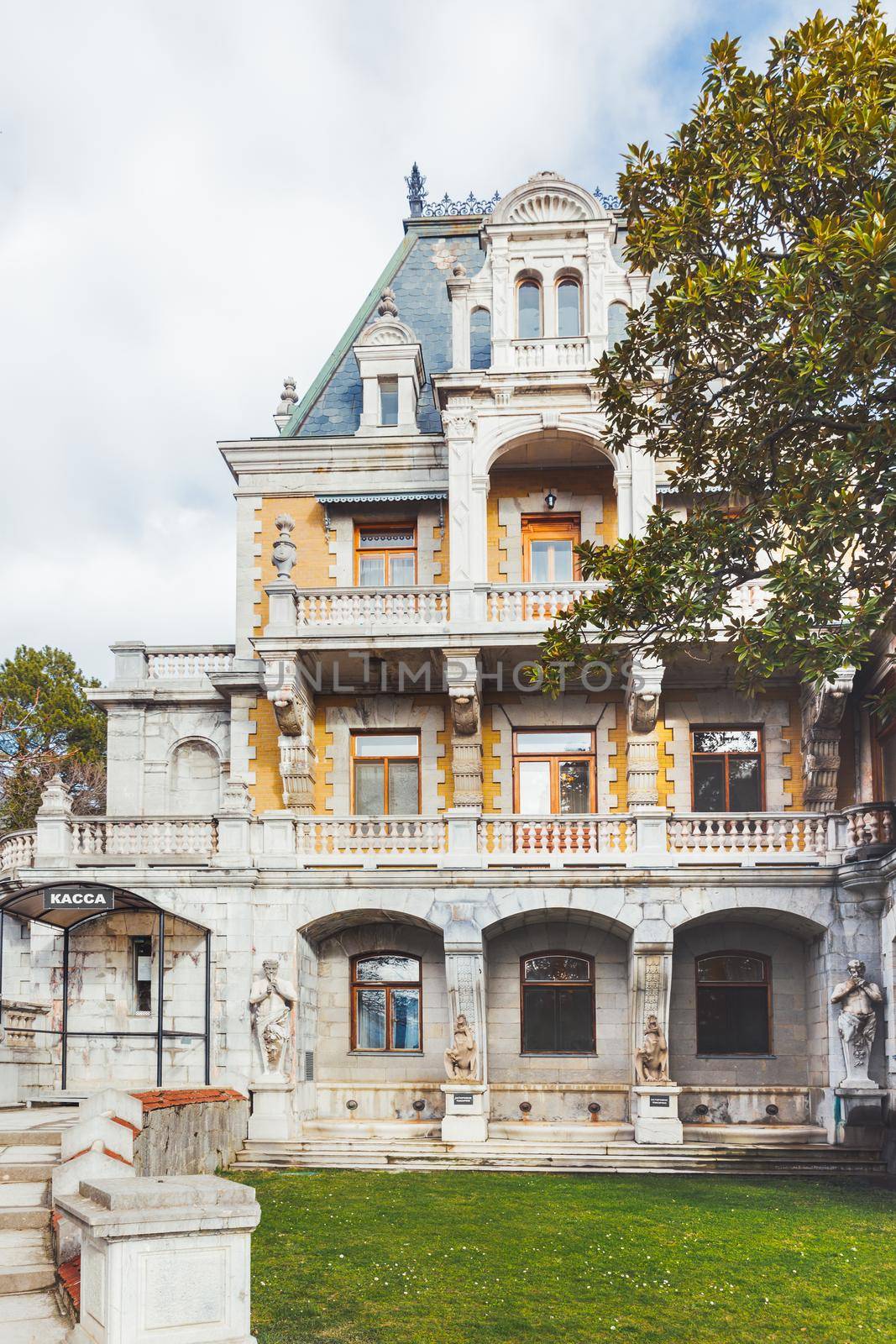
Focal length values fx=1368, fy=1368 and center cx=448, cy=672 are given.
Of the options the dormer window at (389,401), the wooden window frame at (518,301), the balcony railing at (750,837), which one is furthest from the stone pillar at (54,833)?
the wooden window frame at (518,301)

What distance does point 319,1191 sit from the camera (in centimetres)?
1906

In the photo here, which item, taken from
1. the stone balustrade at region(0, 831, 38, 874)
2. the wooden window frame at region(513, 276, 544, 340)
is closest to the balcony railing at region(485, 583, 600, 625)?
the wooden window frame at region(513, 276, 544, 340)

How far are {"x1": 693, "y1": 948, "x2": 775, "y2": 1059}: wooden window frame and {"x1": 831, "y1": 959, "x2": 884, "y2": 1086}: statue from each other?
9.79 feet

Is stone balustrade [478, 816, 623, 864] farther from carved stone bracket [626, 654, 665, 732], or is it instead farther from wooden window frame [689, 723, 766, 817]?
wooden window frame [689, 723, 766, 817]

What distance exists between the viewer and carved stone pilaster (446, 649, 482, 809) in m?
26.5

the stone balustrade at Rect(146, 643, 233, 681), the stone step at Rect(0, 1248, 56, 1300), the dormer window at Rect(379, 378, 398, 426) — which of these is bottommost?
the stone step at Rect(0, 1248, 56, 1300)

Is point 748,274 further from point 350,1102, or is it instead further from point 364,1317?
point 350,1102

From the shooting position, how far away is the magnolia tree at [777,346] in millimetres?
15125

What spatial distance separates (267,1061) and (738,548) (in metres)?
12.5

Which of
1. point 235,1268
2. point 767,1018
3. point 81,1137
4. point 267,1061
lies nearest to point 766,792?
point 767,1018

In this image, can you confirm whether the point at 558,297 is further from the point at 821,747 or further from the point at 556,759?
the point at 821,747

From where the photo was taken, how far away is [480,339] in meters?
30.4

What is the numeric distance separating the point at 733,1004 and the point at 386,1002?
6789 millimetres

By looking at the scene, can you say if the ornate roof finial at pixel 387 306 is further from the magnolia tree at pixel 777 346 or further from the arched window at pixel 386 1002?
the arched window at pixel 386 1002
